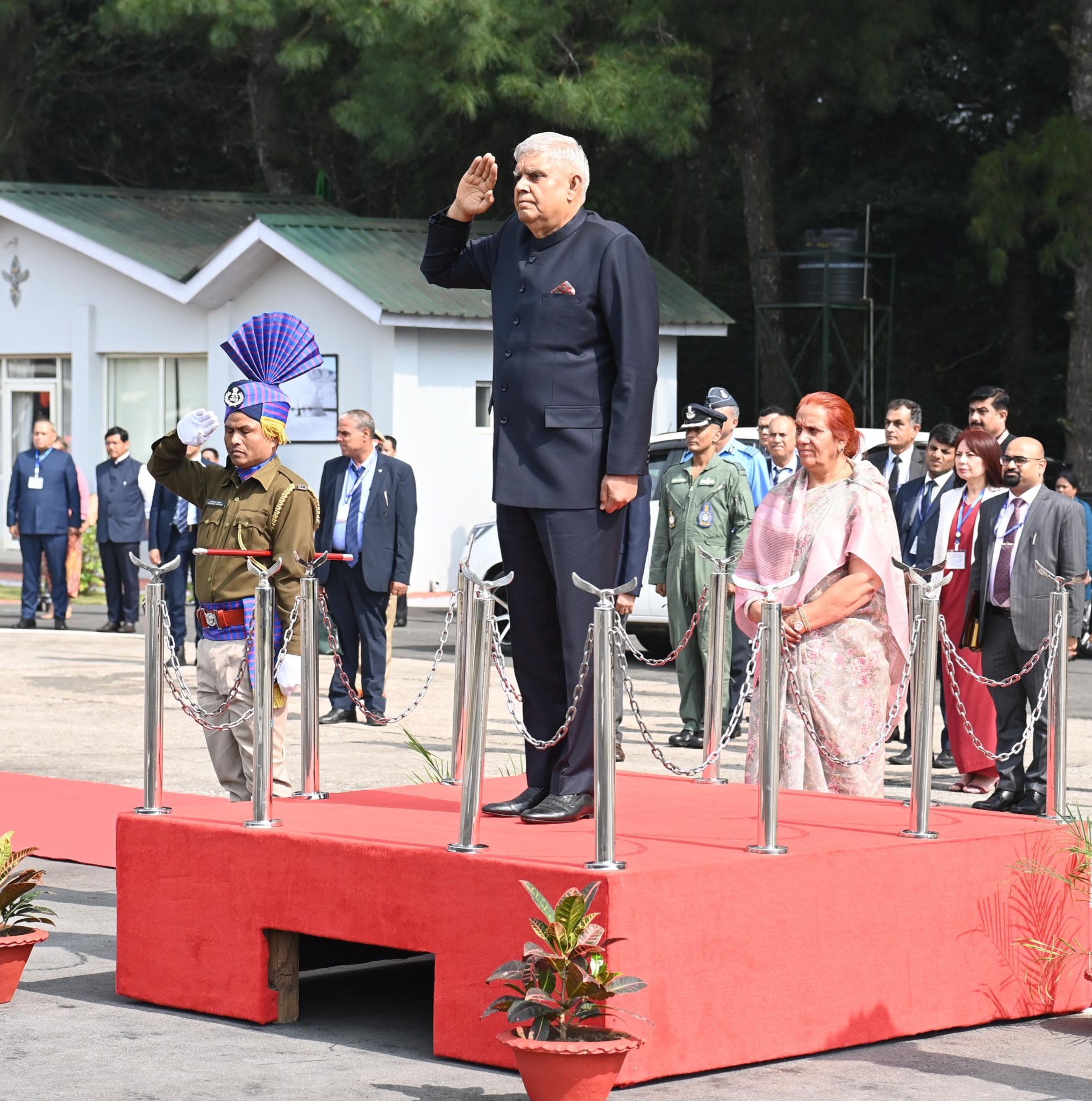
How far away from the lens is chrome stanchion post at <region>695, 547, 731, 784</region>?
7652 millimetres

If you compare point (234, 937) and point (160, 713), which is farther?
point (160, 713)

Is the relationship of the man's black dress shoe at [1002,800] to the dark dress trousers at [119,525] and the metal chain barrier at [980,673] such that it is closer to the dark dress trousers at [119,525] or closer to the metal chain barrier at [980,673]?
the metal chain barrier at [980,673]

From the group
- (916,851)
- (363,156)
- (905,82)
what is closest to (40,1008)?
(916,851)

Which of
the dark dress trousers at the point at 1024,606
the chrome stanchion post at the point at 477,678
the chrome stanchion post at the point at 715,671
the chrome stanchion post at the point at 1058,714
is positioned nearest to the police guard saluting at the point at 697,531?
the dark dress trousers at the point at 1024,606

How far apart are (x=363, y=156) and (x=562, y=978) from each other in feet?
104

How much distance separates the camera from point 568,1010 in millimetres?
5188

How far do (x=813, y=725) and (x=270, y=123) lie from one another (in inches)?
1110

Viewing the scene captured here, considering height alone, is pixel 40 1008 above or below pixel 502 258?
below

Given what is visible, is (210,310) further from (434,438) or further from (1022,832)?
(1022,832)

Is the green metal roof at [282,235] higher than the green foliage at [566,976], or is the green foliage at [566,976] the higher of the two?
the green metal roof at [282,235]

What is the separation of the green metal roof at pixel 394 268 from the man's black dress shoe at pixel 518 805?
1797cm

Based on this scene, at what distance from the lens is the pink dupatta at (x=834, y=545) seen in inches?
281

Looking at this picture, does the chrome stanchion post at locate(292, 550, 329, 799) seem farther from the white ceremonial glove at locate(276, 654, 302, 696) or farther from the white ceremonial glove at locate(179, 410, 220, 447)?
Result: the white ceremonial glove at locate(179, 410, 220, 447)

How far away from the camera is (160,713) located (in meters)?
6.61
